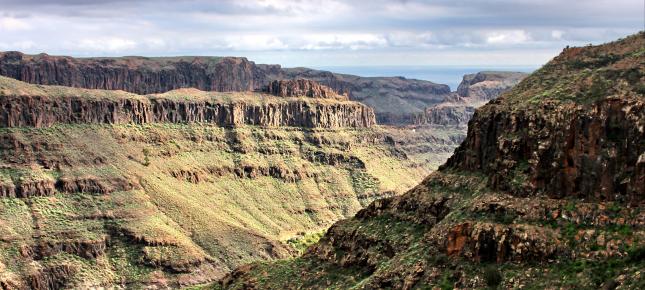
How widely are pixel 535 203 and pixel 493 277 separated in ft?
27.0

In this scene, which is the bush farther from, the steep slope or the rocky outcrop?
the rocky outcrop

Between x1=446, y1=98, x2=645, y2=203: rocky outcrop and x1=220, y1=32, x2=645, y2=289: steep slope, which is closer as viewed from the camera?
x1=220, y1=32, x2=645, y2=289: steep slope

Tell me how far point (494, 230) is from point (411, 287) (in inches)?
406

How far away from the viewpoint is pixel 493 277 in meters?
98.2

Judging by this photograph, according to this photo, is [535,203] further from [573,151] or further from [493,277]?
[493,277]

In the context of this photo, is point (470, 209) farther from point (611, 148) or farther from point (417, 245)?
point (611, 148)

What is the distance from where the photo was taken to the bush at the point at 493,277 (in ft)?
322

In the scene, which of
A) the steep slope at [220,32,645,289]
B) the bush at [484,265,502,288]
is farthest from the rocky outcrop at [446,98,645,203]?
the bush at [484,265,502,288]

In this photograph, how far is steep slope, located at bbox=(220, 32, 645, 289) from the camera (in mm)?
94562

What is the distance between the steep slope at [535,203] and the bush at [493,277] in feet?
0.34

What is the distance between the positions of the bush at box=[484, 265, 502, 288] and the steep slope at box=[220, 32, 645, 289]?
0.10m

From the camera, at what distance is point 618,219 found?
9406 cm

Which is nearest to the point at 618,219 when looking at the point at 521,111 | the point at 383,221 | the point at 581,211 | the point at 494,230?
the point at 581,211

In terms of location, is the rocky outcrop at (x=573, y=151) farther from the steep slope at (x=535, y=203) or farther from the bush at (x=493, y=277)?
the bush at (x=493, y=277)
